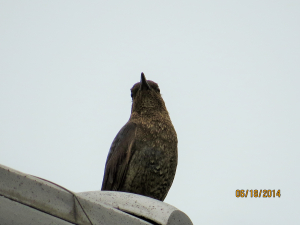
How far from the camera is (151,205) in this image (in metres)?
2.65

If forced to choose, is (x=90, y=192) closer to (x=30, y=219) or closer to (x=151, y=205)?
(x=151, y=205)

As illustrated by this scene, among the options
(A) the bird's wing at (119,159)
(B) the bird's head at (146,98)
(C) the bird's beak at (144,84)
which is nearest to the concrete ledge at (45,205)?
(A) the bird's wing at (119,159)

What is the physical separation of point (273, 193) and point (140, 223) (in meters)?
6.33

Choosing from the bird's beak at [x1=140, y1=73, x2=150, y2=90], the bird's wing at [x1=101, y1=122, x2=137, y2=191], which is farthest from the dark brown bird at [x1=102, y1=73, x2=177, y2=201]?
the bird's beak at [x1=140, y1=73, x2=150, y2=90]

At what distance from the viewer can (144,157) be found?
459 cm

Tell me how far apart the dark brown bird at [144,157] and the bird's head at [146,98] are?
80 millimetres

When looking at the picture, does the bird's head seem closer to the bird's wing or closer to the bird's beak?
the bird's beak

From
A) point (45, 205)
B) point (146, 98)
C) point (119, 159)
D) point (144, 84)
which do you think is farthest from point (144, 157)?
point (45, 205)

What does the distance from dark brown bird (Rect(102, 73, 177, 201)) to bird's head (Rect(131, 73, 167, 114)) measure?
80 mm

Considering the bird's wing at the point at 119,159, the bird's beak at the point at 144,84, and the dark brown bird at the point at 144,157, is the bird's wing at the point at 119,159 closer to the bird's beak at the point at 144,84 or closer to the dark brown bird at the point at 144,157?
the dark brown bird at the point at 144,157

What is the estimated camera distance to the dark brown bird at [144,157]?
181 inches

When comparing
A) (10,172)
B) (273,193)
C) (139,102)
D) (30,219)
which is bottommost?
(273,193)

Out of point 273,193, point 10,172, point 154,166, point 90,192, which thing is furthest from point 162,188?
point 273,193

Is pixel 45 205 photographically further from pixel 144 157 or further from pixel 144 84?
pixel 144 84
